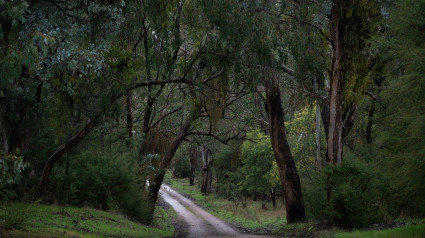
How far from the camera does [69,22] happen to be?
11016 millimetres

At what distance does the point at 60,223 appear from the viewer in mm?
11562

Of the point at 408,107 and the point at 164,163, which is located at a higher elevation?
the point at 408,107

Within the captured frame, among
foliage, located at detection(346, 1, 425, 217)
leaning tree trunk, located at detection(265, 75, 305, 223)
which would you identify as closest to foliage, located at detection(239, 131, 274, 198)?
leaning tree trunk, located at detection(265, 75, 305, 223)

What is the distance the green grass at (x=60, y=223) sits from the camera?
8.76 metres

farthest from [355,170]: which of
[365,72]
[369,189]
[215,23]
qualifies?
[215,23]

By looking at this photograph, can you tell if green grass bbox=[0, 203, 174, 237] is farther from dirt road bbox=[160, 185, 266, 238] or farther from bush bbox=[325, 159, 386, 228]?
bush bbox=[325, 159, 386, 228]

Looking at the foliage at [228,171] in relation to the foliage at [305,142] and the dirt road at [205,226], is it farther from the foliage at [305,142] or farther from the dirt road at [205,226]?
the foliage at [305,142]

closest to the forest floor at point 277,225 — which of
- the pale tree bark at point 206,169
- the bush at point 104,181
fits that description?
the pale tree bark at point 206,169

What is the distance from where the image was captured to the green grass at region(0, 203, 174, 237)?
8.76 metres

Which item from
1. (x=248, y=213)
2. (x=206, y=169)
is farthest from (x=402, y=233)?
(x=206, y=169)

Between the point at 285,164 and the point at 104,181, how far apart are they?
7008 millimetres

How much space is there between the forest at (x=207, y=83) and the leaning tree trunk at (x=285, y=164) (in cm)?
4

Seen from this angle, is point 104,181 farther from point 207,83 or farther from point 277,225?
point 277,225

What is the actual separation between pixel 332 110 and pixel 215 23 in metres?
4.74
